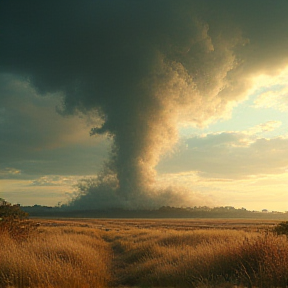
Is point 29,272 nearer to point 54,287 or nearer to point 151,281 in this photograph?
point 54,287

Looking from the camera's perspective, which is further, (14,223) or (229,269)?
(14,223)

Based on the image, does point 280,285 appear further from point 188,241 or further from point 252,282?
point 188,241

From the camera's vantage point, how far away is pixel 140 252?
18.9 meters

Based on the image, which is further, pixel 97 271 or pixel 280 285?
pixel 97 271

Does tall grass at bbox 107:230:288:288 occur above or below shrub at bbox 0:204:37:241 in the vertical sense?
below

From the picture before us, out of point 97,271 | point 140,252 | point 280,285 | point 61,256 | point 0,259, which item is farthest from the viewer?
point 140,252

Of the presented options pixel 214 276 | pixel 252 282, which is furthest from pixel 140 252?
pixel 252 282

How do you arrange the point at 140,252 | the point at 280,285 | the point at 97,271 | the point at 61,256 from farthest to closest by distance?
the point at 140,252 < the point at 61,256 < the point at 97,271 < the point at 280,285

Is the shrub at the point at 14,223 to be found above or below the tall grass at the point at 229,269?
→ above

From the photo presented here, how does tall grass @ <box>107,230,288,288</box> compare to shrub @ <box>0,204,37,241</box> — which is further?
shrub @ <box>0,204,37,241</box>

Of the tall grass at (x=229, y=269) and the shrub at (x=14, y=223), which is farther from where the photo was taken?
the shrub at (x=14, y=223)

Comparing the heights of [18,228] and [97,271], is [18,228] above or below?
above

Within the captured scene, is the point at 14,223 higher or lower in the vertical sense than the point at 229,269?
higher

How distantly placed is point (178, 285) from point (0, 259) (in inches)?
261
